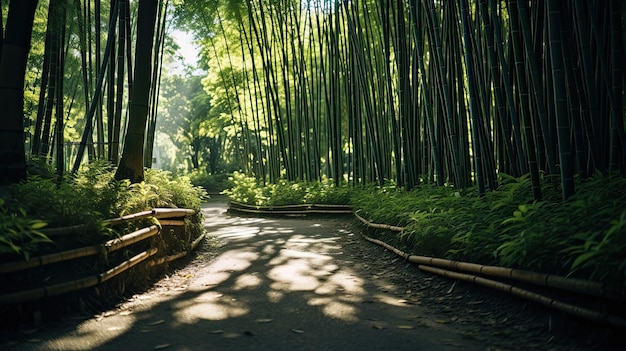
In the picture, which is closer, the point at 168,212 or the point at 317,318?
the point at 317,318

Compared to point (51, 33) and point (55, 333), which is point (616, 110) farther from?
point (51, 33)

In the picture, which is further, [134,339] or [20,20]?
[20,20]

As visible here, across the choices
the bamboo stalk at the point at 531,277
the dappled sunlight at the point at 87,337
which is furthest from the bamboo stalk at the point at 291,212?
the dappled sunlight at the point at 87,337

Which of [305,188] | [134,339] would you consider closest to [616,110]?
[134,339]

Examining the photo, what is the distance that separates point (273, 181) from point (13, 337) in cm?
1081

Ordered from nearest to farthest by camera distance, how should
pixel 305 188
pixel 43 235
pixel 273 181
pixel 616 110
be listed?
pixel 43 235, pixel 616 110, pixel 305 188, pixel 273 181

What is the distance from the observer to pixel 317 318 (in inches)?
106

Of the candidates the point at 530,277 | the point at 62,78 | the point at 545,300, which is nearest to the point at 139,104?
the point at 62,78

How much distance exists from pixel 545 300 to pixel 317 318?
42.0 inches

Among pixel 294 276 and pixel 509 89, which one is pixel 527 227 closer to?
pixel 509 89

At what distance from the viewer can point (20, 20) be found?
3.39 m

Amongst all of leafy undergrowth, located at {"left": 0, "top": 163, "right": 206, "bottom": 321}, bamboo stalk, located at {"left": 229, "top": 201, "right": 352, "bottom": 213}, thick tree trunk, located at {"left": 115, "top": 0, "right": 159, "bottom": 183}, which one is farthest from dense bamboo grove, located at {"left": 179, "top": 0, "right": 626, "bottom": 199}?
leafy undergrowth, located at {"left": 0, "top": 163, "right": 206, "bottom": 321}

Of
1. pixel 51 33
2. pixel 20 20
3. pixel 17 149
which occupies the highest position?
pixel 51 33

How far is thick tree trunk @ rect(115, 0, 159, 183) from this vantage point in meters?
Result: 4.61
